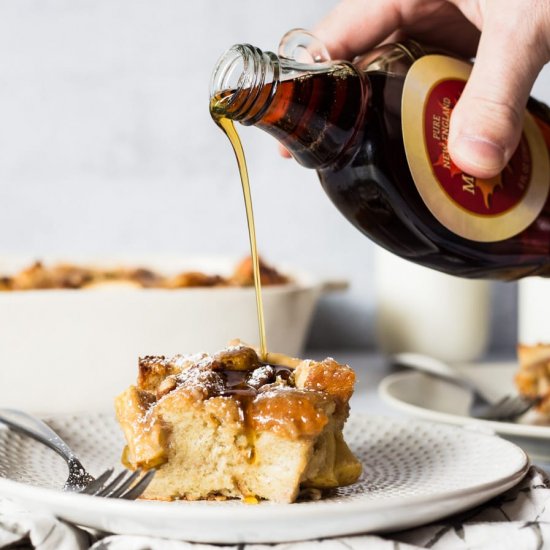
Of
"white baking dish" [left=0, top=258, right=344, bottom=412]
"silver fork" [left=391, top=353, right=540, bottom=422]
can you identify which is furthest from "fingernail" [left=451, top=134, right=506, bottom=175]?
"white baking dish" [left=0, top=258, right=344, bottom=412]

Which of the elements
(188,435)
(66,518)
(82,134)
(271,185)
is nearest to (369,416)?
(188,435)

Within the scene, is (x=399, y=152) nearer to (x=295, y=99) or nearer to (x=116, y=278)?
(x=295, y=99)

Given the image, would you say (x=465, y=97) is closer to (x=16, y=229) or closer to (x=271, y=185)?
(x=271, y=185)

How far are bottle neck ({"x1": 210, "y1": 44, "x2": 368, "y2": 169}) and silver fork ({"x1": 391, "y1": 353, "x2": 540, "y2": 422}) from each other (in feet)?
2.08

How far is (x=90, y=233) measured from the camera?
8.66 ft

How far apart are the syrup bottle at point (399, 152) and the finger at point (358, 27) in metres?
0.25

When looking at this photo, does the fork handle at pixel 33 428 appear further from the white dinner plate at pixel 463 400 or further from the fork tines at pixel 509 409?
the fork tines at pixel 509 409

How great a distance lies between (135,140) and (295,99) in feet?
5.06

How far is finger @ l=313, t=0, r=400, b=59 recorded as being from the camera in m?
1.53

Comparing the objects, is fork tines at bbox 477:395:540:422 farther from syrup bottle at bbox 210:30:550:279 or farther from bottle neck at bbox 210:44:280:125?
bottle neck at bbox 210:44:280:125

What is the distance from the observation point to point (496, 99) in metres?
1.13

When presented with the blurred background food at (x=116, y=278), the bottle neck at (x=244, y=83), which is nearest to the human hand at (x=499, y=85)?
the bottle neck at (x=244, y=83)

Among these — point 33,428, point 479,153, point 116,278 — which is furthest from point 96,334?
point 479,153

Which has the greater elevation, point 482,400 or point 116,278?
point 116,278
